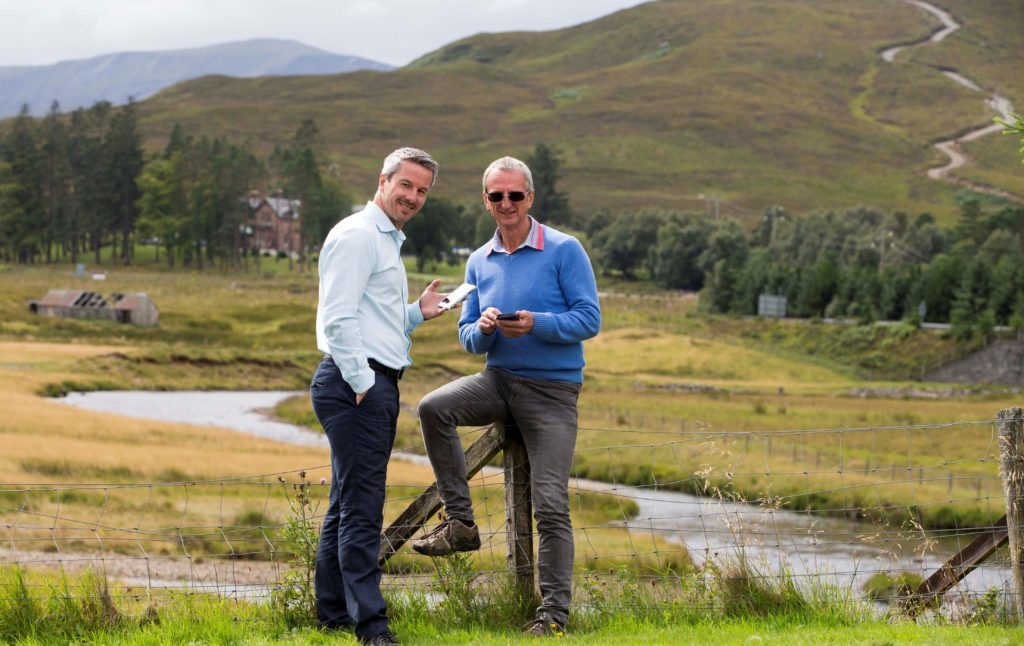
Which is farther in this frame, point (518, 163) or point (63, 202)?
point (63, 202)

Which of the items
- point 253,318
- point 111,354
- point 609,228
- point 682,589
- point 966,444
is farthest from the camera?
point 609,228

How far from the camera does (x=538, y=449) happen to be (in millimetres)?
7539

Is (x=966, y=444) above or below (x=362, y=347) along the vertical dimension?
below

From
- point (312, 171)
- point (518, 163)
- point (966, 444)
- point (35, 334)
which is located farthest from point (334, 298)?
point (312, 171)

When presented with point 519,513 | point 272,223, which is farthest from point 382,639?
point 272,223

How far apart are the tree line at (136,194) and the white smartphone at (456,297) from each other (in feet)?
432

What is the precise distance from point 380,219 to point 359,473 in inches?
63.3

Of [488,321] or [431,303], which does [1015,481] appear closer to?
[488,321]

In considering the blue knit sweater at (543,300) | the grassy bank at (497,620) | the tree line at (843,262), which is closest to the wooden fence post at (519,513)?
the grassy bank at (497,620)

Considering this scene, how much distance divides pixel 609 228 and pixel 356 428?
14870 cm

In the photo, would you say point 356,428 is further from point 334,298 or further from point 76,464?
point 76,464

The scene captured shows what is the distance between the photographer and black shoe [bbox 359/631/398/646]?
23.0ft

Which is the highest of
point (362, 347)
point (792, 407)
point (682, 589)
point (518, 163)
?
point (518, 163)

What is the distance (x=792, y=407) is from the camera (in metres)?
56.9
